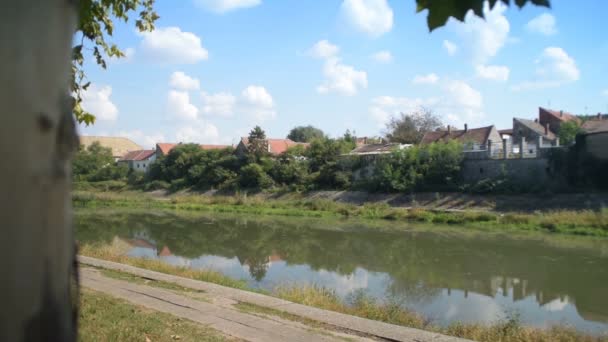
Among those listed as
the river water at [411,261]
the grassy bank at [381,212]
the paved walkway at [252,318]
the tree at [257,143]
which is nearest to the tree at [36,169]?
the paved walkway at [252,318]

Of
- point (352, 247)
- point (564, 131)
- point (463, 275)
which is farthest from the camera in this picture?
point (564, 131)

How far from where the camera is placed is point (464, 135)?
2151 inches

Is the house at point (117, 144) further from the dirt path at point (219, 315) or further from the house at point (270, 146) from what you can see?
the dirt path at point (219, 315)

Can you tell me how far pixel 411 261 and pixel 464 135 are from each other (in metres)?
39.0

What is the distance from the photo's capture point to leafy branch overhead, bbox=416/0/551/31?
6.08 feet

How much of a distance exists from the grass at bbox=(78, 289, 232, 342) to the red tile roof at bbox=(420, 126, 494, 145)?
160ft

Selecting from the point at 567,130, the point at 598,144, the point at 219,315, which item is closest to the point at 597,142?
the point at 598,144

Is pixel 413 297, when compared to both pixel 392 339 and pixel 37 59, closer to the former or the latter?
pixel 392 339

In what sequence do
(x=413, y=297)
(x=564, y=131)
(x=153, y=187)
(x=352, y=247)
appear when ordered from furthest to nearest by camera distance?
(x=153, y=187) < (x=564, y=131) < (x=352, y=247) < (x=413, y=297)

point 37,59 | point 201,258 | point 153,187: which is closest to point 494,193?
point 201,258

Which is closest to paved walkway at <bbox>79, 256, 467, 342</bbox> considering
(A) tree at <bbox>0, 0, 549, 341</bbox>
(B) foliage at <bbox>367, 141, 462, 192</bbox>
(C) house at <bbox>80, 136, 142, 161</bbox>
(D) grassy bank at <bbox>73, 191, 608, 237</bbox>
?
(A) tree at <bbox>0, 0, 549, 341</bbox>

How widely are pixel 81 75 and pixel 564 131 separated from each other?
50729 millimetres

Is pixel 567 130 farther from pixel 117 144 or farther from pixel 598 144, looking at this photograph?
pixel 117 144

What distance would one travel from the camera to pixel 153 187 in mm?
57594
